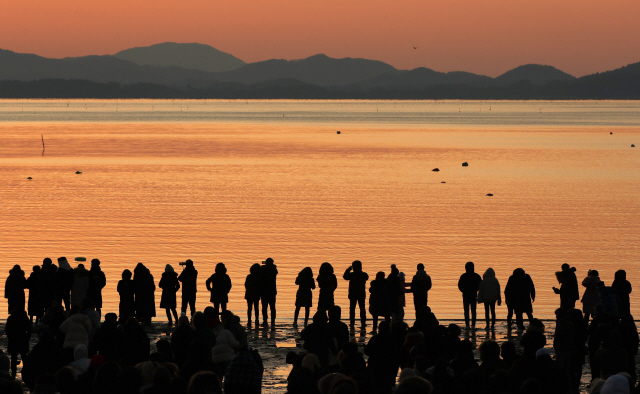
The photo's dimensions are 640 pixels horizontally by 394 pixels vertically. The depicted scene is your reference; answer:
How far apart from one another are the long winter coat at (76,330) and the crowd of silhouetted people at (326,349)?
0.05 ft

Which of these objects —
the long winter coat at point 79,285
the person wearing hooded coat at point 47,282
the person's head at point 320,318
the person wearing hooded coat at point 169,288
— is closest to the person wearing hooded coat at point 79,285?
the long winter coat at point 79,285

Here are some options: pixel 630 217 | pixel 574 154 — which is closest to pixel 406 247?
pixel 630 217

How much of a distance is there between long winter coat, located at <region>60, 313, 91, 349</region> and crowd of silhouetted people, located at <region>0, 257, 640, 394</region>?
0.05 feet

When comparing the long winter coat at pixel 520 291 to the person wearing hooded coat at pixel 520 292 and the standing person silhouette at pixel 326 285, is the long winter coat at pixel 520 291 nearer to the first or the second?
the person wearing hooded coat at pixel 520 292

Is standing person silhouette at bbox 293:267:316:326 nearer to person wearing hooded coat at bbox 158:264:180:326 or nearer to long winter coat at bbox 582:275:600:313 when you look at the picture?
person wearing hooded coat at bbox 158:264:180:326

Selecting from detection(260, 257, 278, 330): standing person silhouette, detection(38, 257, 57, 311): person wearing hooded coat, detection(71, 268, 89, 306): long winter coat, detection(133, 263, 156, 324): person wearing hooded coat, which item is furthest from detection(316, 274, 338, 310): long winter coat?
detection(38, 257, 57, 311): person wearing hooded coat

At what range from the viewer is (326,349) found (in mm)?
12375

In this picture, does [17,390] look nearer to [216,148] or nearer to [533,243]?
[533,243]

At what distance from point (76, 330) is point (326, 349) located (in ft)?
12.5

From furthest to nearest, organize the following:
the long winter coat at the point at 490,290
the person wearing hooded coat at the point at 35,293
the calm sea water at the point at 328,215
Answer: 1. the calm sea water at the point at 328,215
2. the long winter coat at the point at 490,290
3. the person wearing hooded coat at the point at 35,293

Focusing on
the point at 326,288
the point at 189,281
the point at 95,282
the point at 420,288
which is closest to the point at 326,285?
the point at 326,288

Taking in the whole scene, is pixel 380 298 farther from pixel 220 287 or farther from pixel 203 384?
pixel 203 384

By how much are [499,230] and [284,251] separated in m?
12.0

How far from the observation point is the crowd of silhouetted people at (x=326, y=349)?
9641 mm
